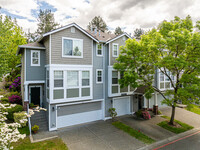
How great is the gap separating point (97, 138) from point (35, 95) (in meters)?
7.98

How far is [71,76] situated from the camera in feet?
40.3

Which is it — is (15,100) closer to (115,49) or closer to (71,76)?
(71,76)

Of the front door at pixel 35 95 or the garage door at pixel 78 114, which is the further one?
the front door at pixel 35 95

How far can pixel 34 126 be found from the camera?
10.8m

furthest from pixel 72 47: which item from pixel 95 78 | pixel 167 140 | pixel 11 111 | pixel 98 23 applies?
pixel 98 23

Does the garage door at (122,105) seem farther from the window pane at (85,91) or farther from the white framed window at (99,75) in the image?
Answer: the window pane at (85,91)


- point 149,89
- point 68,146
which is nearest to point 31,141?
point 68,146

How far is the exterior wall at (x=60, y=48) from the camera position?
11.4 m

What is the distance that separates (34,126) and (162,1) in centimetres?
1526

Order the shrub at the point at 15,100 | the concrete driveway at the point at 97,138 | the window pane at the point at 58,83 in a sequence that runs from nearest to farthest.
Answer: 1. the concrete driveway at the point at 97,138
2. the window pane at the point at 58,83
3. the shrub at the point at 15,100

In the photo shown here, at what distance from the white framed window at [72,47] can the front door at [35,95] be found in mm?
5139

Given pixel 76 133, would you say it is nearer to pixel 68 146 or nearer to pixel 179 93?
pixel 68 146

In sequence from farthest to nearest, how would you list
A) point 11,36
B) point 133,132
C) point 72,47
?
1. point 11,36
2. point 72,47
3. point 133,132

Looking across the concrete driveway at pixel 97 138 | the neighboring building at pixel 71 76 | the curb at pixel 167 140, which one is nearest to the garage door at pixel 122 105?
the neighboring building at pixel 71 76
